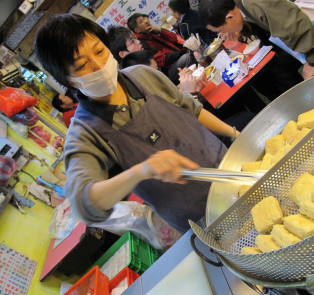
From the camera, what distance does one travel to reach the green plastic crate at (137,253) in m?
3.02

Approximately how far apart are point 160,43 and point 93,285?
158 inches

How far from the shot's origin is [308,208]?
0.92 metres

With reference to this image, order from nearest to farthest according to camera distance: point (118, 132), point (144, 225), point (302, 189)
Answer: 1. point (302, 189)
2. point (118, 132)
3. point (144, 225)

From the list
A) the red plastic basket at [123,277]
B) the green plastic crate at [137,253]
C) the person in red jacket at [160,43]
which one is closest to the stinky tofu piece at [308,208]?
the red plastic basket at [123,277]

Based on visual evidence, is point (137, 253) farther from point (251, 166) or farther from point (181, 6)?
point (181, 6)

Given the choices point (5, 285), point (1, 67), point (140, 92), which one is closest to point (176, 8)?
point (1, 67)

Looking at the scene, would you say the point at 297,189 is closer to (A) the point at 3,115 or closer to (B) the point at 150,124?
(B) the point at 150,124

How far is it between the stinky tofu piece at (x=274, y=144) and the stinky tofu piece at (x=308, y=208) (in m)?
0.54

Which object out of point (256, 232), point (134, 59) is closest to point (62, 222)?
point (134, 59)

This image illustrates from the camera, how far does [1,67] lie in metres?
5.07

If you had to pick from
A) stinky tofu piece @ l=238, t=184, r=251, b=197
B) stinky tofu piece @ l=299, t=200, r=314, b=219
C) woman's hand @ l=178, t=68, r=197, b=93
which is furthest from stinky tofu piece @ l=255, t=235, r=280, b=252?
woman's hand @ l=178, t=68, r=197, b=93

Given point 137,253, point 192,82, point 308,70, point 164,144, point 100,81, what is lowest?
point 137,253

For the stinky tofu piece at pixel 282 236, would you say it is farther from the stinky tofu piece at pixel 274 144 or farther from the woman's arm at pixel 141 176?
the stinky tofu piece at pixel 274 144

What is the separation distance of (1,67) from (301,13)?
4.92 meters
